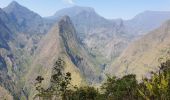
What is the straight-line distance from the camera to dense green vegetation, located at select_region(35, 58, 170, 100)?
274 feet

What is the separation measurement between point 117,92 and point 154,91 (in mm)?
76796

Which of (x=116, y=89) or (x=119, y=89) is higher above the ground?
(x=116, y=89)

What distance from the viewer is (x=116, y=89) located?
553ft

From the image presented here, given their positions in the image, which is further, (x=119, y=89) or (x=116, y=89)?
(x=116, y=89)

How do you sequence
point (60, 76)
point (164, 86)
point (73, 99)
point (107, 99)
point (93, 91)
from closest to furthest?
1. point (164, 86)
2. point (60, 76)
3. point (107, 99)
4. point (73, 99)
5. point (93, 91)

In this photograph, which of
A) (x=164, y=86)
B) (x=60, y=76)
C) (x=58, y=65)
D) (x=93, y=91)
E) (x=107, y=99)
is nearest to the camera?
(x=164, y=86)

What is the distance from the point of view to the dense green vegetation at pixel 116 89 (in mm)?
83500

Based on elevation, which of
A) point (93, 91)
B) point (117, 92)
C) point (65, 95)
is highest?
point (93, 91)

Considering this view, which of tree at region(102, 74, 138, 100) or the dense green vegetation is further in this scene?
tree at region(102, 74, 138, 100)

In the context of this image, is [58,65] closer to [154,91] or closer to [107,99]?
[107,99]

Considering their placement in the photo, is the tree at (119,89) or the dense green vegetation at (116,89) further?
the tree at (119,89)

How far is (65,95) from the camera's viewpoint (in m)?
127

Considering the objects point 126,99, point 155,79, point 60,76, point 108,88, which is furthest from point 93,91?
point 155,79

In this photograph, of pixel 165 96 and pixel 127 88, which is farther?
pixel 127 88
